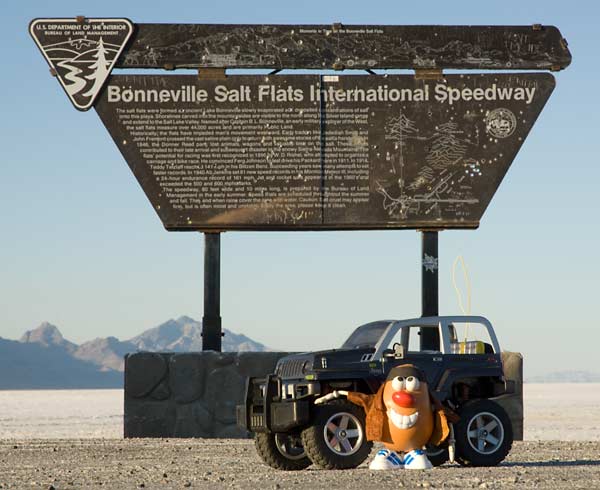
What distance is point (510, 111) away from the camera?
22328 millimetres

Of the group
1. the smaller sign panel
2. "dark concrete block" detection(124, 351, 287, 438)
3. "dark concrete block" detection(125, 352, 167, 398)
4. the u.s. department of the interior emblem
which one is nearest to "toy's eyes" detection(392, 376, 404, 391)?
"dark concrete block" detection(124, 351, 287, 438)

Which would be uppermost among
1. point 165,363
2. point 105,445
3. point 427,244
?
point 427,244

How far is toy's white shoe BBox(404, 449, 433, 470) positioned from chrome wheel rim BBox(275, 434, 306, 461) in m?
1.60

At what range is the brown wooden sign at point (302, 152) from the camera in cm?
2191

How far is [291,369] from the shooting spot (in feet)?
49.3

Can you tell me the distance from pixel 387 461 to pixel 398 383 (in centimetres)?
101

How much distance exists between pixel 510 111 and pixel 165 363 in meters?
7.84

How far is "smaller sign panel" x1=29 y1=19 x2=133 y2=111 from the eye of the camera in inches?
869

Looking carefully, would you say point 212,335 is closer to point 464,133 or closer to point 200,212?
point 200,212

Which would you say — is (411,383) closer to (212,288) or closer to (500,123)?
(212,288)

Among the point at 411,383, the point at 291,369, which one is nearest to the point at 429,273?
the point at 291,369

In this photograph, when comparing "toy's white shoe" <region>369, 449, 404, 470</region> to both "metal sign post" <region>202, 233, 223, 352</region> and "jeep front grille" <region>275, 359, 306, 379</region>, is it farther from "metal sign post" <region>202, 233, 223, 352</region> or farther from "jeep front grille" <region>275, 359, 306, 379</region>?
"metal sign post" <region>202, 233, 223, 352</region>

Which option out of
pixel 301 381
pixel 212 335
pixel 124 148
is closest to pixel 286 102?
pixel 124 148

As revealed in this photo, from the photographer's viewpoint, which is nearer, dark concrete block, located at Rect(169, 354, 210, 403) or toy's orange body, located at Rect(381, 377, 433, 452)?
toy's orange body, located at Rect(381, 377, 433, 452)
